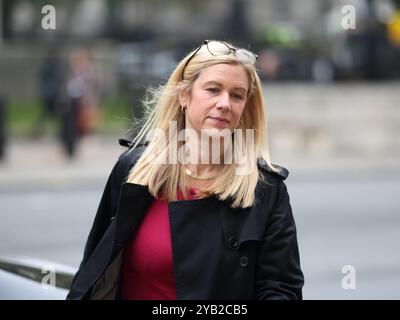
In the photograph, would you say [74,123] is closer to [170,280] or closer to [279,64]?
[279,64]

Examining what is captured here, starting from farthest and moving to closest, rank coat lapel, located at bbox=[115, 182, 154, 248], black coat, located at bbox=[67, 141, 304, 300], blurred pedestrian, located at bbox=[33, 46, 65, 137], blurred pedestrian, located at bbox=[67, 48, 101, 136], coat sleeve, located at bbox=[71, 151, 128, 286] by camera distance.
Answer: blurred pedestrian, located at bbox=[33, 46, 65, 137] → blurred pedestrian, located at bbox=[67, 48, 101, 136] → coat sleeve, located at bbox=[71, 151, 128, 286] → coat lapel, located at bbox=[115, 182, 154, 248] → black coat, located at bbox=[67, 141, 304, 300]

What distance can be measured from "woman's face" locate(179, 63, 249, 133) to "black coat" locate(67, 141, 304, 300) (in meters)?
0.21

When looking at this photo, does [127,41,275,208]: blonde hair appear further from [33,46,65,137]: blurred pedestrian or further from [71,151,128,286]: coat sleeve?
[33,46,65,137]: blurred pedestrian

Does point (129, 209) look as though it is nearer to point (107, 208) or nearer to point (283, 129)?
point (107, 208)

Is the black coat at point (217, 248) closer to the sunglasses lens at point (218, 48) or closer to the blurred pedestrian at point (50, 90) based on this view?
the sunglasses lens at point (218, 48)

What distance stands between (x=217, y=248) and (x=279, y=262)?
21 centimetres

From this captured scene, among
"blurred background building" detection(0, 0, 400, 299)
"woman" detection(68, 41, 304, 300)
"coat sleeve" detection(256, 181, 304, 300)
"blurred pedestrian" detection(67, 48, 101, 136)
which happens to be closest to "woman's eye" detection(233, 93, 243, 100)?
"woman" detection(68, 41, 304, 300)

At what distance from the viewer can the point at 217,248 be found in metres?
3.41

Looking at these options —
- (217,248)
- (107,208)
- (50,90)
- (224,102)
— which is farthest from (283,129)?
(217,248)

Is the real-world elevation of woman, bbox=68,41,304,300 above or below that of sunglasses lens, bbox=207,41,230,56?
below

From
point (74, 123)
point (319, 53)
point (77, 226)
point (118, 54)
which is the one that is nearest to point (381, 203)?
point (77, 226)

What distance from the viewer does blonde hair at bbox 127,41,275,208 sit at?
350 centimetres
